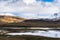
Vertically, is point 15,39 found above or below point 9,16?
below

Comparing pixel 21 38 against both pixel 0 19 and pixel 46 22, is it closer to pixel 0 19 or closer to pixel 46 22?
pixel 46 22

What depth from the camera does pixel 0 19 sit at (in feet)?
314

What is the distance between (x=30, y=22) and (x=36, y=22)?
2918mm

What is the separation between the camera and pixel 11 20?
3684 inches

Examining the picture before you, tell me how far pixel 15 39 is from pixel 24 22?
57.6 metres

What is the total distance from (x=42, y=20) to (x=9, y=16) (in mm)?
16177

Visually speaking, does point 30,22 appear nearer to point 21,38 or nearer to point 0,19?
point 0,19

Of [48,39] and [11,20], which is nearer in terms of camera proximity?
[48,39]

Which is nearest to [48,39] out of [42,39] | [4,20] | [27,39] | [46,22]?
[42,39]

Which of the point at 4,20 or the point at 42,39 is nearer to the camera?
the point at 42,39

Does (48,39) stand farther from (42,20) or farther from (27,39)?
(42,20)

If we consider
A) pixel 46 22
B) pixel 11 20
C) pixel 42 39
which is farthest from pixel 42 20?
pixel 42 39

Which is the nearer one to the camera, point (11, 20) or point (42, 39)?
point (42, 39)

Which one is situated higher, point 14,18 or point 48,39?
point 14,18
